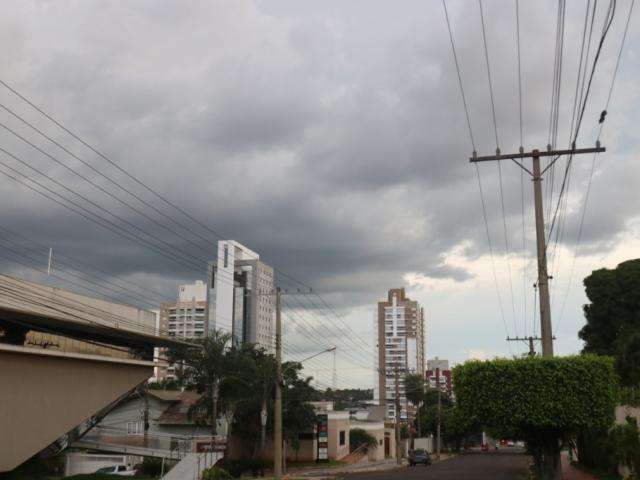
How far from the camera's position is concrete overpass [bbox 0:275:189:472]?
30469 millimetres

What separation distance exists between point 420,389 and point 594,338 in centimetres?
5552

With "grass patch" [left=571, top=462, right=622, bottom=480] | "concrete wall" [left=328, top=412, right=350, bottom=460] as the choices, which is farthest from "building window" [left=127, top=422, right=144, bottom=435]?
"grass patch" [left=571, top=462, right=622, bottom=480]

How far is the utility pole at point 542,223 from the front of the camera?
77.5 ft

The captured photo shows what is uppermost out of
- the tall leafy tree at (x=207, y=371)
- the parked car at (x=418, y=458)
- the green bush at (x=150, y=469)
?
the tall leafy tree at (x=207, y=371)

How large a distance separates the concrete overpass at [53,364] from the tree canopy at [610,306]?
39932 mm

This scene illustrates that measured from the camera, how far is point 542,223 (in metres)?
24.8

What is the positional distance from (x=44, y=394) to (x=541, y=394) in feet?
70.6

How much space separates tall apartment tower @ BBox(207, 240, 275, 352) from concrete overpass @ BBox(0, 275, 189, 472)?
102m

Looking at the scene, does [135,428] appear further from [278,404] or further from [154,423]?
[278,404]

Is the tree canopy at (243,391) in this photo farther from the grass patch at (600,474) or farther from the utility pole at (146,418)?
the grass patch at (600,474)

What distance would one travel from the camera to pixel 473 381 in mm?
24125

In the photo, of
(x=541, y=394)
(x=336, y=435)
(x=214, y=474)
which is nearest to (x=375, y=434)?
(x=336, y=435)

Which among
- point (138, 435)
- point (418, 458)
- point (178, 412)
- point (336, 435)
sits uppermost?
point (178, 412)

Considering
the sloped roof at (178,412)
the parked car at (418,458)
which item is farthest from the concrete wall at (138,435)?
the parked car at (418,458)
